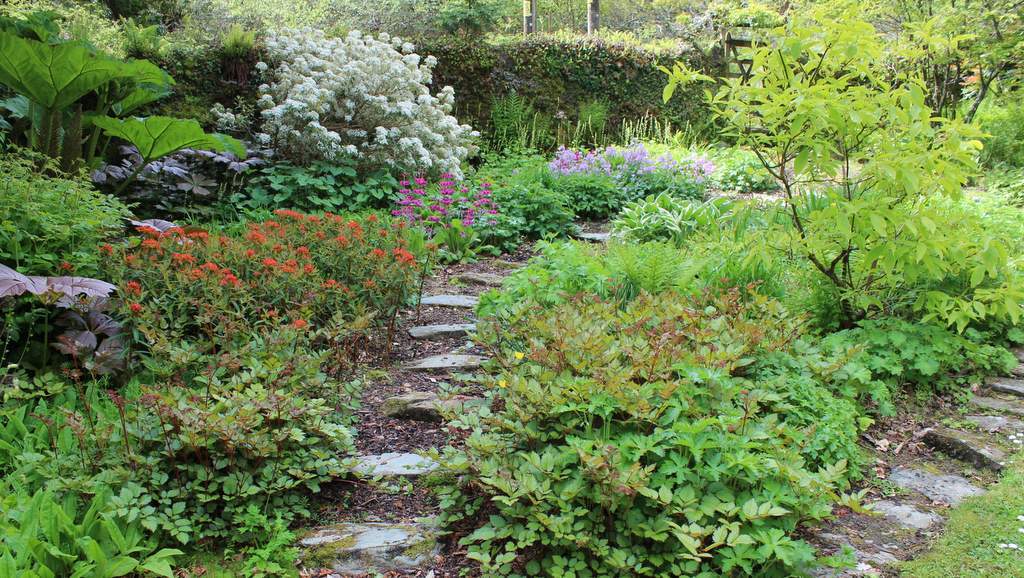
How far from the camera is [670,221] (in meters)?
5.52

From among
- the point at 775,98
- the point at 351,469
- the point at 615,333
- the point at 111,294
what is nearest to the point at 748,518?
the point at 615,333

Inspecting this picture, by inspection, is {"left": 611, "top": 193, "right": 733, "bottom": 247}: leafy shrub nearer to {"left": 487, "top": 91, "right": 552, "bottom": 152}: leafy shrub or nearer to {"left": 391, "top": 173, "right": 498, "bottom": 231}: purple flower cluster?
{"left": 391, "top": 173, "right": 498, "bottom": 231}: purple flower cluster

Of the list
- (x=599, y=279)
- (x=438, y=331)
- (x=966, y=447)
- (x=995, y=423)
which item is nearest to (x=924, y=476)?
(x=966, y=447)

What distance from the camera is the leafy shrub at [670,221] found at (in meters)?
5.44

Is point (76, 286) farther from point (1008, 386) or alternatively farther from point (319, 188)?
point (1008, 386)

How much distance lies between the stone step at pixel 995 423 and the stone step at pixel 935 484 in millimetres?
469

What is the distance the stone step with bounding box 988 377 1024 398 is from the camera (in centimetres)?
339

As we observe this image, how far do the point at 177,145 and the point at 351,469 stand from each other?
10.9ft

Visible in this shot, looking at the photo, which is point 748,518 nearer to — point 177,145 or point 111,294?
point 111,294

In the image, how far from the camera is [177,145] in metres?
4.81

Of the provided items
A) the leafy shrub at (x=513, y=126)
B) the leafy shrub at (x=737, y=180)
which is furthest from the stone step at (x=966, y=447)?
the leafy shrub at (x=513, y=126)

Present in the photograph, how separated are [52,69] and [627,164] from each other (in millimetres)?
5616

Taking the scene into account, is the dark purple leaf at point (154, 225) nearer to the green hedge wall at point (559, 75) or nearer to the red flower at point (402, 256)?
the red flower at point (402, 256)

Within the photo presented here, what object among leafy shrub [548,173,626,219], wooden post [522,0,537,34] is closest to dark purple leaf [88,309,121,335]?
leafy shrub [548,173,626,219]
